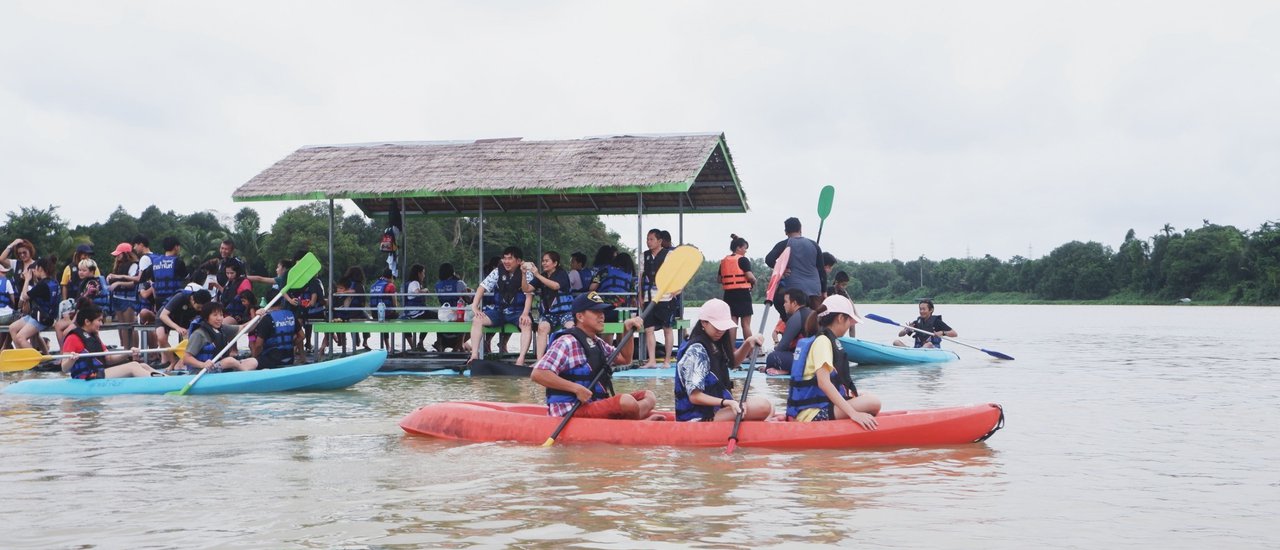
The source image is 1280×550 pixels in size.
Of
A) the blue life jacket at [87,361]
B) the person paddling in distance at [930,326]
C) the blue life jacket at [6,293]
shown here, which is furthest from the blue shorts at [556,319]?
the blue life jacket at [6,293]

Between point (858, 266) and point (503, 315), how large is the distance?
253 feet

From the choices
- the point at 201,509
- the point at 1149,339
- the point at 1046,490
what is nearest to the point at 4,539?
the point at 201,509

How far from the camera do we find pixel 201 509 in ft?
19.5

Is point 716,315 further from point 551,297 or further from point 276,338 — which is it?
point 276,338

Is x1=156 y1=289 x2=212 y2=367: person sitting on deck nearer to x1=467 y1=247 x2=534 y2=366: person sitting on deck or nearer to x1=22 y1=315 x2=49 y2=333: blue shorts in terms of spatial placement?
x1=22 y1=315 x2=49 y2=333: blue shorts

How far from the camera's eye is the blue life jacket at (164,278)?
14102 millimetres

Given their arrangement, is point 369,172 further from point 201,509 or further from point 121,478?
point 201,509

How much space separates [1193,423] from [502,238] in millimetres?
31258

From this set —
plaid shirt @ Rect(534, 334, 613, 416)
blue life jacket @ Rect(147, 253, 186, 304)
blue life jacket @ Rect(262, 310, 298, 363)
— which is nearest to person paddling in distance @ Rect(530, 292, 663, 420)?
plaid shirt @ Rect(534, 334, 613, 416)

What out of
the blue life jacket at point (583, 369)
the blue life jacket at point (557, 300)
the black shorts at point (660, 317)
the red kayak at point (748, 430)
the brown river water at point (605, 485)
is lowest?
the brown river water at point (605, 485)

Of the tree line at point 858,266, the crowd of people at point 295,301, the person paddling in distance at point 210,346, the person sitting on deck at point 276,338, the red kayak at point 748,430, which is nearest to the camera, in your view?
the red kayak at point 748,430

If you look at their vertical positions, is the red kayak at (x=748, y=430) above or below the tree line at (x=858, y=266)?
below

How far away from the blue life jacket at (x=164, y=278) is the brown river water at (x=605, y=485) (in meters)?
3.27

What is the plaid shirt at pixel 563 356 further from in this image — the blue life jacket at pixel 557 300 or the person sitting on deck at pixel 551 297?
the blue life jacket at pixel 557 300
